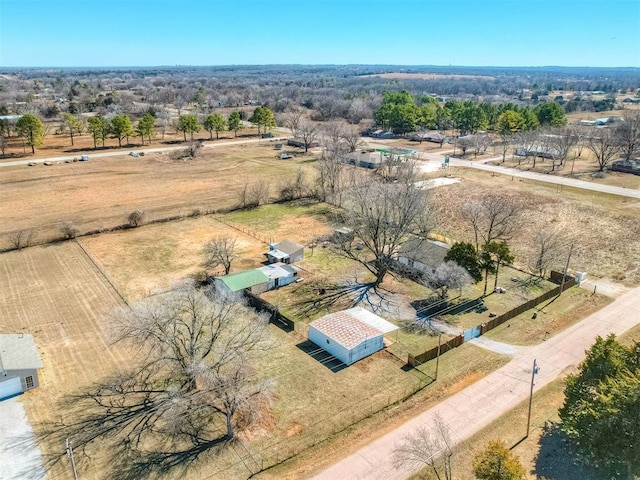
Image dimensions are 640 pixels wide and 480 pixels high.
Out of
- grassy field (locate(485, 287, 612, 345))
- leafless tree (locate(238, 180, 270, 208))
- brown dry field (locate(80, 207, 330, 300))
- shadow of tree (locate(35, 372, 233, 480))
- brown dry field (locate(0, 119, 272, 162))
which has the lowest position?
shadow of tree (locate(35, 372, 233, 480))

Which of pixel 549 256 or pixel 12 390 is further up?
pixel 549 256

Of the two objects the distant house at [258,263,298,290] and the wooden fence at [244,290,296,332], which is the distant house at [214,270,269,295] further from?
the wooden fence at [244,290,296,332]

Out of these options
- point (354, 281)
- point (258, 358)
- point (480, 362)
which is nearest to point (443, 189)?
point (354, 281)

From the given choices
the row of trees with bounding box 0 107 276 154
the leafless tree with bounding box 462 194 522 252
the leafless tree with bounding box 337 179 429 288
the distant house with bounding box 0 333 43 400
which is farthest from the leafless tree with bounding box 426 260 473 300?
the row of trees with bounding box 0 107 276 154

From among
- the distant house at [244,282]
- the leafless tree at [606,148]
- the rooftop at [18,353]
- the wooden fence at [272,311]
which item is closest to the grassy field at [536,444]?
the wooden fence at [272,311]

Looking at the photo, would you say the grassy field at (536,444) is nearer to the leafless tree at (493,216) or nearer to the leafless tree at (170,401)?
the leafless tree at (170,401)

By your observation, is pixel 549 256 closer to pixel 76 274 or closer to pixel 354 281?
pixel 354 281
